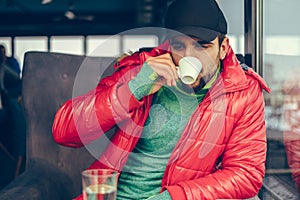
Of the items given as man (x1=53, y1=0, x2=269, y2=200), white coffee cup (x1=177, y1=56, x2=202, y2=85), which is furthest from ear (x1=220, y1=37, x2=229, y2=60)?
white coffee cup (x1=177, y1=56, x2=202, y2=85)

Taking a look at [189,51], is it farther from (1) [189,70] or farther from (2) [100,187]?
(2) [100,187]

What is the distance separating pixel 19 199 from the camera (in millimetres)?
1457

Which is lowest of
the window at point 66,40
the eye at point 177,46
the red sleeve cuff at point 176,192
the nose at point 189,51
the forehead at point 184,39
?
the red sleeve cuff at point 176,192

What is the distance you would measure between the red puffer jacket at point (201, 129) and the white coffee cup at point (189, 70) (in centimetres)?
21

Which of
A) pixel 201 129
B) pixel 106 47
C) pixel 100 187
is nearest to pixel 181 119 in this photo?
pixel 201 129

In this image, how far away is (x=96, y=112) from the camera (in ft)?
4.56

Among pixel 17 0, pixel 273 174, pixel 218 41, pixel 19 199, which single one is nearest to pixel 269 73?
pixel 273 174

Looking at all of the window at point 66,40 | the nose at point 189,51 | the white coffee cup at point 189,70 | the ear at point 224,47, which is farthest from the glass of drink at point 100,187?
the window at point 66,40

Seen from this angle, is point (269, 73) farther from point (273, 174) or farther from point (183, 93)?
point (183, 93)

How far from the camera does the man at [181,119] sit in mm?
1344

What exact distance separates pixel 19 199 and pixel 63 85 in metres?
0.56

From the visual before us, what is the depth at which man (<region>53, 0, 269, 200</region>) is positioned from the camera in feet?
4.41

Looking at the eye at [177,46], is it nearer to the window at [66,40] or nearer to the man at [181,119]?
the man at [181,119]

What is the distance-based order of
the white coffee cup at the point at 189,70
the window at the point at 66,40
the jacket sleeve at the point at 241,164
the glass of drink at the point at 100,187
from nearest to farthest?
the glass of drink at the point at 100,187, the white coffee cup at the point at 189,70, the jacket sleeve at the point at 241,164, the window at the point at 66,40
